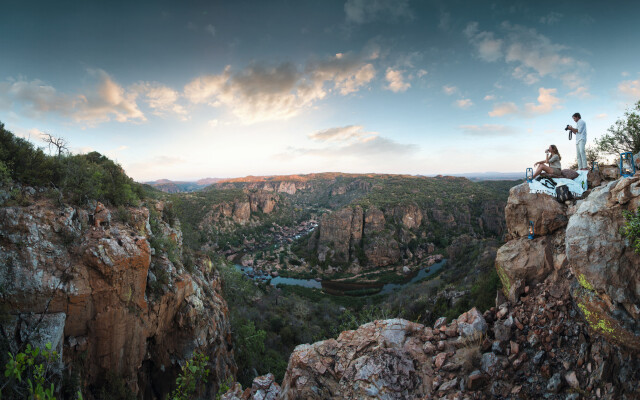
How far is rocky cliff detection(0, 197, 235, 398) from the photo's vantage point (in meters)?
6.95

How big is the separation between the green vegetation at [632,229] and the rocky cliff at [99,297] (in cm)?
1335

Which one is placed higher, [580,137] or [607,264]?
[580,137]

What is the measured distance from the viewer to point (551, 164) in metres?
8.17

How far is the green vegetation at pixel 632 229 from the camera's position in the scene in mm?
4121

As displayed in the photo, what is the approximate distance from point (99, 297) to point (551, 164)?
626 inches

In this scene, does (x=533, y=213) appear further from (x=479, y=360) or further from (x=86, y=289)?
(x=86, y=289)

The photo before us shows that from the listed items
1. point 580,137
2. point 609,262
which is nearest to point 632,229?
point 609,262

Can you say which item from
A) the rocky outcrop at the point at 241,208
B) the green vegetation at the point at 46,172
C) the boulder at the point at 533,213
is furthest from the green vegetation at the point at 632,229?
the rocky outcrop at the point at 241,208

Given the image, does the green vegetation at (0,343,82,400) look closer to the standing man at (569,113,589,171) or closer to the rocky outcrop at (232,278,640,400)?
the rocky outcrop at (232,278,640,400)

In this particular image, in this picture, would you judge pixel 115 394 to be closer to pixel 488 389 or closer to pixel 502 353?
pixel 488 389

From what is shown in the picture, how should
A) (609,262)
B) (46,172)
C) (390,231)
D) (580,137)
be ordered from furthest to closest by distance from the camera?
(390,231)
(46,172)
(580,137)
(609,262)

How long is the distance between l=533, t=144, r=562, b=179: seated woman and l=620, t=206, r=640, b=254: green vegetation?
389 centimetres

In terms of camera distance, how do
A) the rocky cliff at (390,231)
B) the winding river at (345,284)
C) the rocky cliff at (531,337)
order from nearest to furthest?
the rocky cliff at (531,337)
the winding river at (345,284)
the rocky cliff at (390,231)

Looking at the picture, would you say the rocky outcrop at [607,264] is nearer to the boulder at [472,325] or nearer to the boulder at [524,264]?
the boulder at [524,264]
